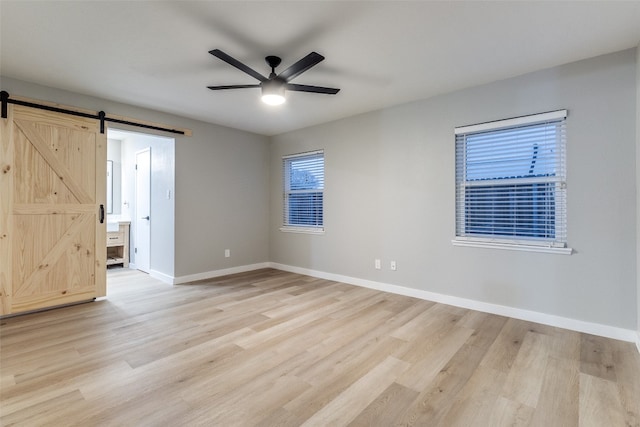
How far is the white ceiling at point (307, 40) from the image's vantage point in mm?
2045

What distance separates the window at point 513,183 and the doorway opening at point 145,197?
3.96m

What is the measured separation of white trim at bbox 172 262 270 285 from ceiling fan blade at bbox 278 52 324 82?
330 centimetres

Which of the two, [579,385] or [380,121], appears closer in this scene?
[579,385]

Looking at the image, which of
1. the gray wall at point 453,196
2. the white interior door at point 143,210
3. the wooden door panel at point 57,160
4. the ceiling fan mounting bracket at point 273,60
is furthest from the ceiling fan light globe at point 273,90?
the white interior door at point 143,210

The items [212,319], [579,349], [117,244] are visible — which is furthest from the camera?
[117,244]

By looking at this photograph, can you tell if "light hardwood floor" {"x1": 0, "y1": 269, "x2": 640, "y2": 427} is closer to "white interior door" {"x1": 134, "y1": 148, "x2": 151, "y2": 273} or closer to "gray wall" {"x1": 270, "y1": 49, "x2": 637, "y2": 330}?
"gray wall" {"x1": 270, "y1": 49, "x2": 637, "y2": 330}

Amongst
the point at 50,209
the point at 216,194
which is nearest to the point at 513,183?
the point at 216,194

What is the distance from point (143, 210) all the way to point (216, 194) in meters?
1.45

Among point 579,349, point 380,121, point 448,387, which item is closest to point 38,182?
point 380,121

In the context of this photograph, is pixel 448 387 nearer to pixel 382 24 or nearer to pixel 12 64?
pixel 382 24

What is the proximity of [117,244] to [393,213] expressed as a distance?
503cm

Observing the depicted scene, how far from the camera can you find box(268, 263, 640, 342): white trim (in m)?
2.58

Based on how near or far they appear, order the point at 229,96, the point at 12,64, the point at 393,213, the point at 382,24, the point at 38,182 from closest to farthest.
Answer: the point at 382,24
the point at 12,64
the point at 38,182
the point at 229,96
the point at 393,213

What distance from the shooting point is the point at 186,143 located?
448cm
